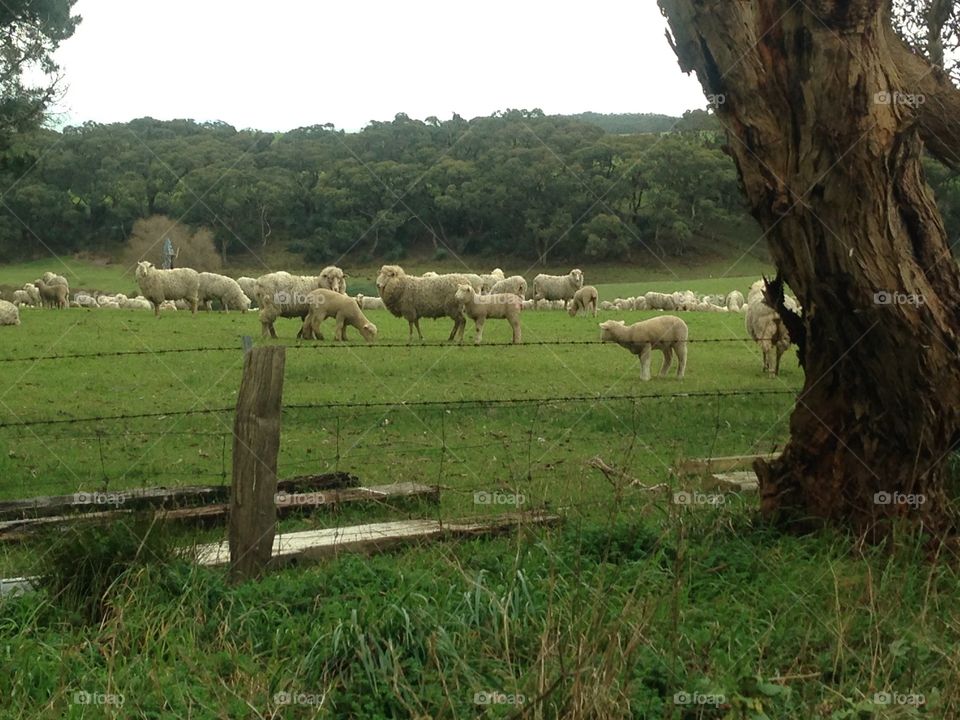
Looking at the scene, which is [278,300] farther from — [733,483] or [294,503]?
[733,483]

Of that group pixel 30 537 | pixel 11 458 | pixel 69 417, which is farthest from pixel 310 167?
pixel 30 537

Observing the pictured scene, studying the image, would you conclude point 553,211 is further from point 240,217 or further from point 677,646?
point 677,646

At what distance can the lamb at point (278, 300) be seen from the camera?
2490 cm

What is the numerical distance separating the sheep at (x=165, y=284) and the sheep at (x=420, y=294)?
9185 millimetres

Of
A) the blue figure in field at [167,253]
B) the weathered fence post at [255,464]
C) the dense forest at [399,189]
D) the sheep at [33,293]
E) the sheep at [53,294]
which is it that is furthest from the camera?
the sheep at [33,293]

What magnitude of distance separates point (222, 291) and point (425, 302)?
12490mm

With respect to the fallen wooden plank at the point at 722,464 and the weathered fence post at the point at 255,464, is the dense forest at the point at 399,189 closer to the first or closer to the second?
the fallen wooden plank at the point at 722,464

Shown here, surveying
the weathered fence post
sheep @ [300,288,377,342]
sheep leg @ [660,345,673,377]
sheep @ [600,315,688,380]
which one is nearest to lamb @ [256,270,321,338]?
sheep @ [300,288,377,342]

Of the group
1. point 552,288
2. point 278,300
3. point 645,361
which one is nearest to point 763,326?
point 645,361

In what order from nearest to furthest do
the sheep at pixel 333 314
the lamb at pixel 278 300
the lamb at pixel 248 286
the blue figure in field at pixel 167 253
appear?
the sheep at pixel 333 314 < the lamb at pixel 278 300 < the blue figure in field at pixel 167 253 < the lamb at pixel 248 286

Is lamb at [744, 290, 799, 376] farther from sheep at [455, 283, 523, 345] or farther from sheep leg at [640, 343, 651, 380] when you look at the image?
sheep at [455, 283, 523, 345]

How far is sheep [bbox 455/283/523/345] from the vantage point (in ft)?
78.7

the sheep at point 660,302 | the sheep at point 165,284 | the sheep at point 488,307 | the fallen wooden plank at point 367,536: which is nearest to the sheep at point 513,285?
the sheep at point 488,307


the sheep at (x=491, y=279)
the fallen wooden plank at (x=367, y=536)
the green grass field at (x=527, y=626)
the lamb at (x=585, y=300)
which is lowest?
the lamb at (x=585, y=300)
